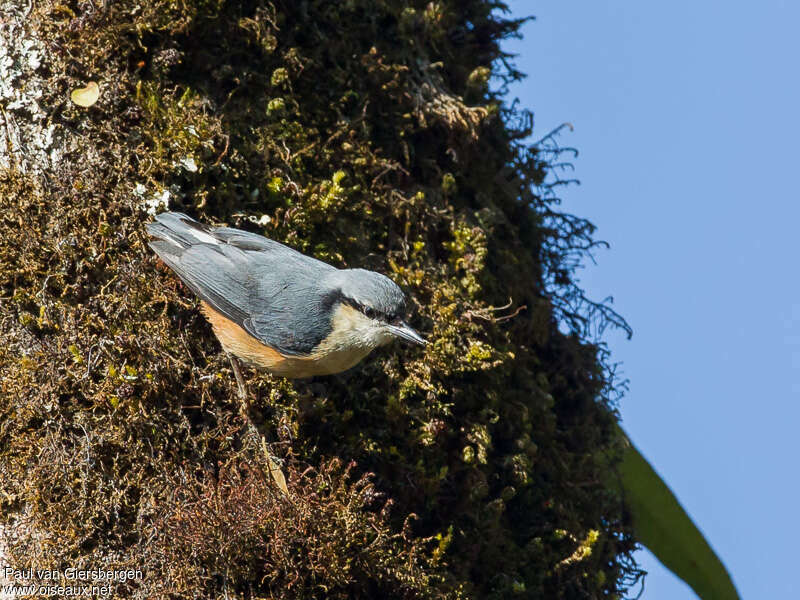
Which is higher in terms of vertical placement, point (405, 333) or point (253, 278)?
point (405, 333)

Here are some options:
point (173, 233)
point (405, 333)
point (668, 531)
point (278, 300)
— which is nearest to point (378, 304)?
point (405, 333)

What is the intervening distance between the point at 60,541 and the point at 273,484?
70 cm

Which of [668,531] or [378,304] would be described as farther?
[668,531]

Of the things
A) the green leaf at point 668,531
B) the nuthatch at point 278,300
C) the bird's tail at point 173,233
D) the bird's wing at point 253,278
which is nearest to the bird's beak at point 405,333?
the nuthatch at point 278,300

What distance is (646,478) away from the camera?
13.4 ft

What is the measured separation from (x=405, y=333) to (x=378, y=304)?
0.45 ft

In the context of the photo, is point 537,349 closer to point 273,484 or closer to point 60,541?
point 273,484

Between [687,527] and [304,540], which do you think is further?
[687,527]

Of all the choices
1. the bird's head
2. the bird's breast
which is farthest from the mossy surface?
the bird's head

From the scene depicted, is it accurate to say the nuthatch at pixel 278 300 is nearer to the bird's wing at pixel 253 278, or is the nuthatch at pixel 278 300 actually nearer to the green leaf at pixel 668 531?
the bird's wing at pixel 253 278

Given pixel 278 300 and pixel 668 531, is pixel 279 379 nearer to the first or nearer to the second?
pixel 278 300

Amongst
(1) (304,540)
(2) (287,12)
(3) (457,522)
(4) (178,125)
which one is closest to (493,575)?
(3) (457,522)

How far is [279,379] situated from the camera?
10.8 feet

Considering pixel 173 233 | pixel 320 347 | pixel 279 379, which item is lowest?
pixel 279 379
